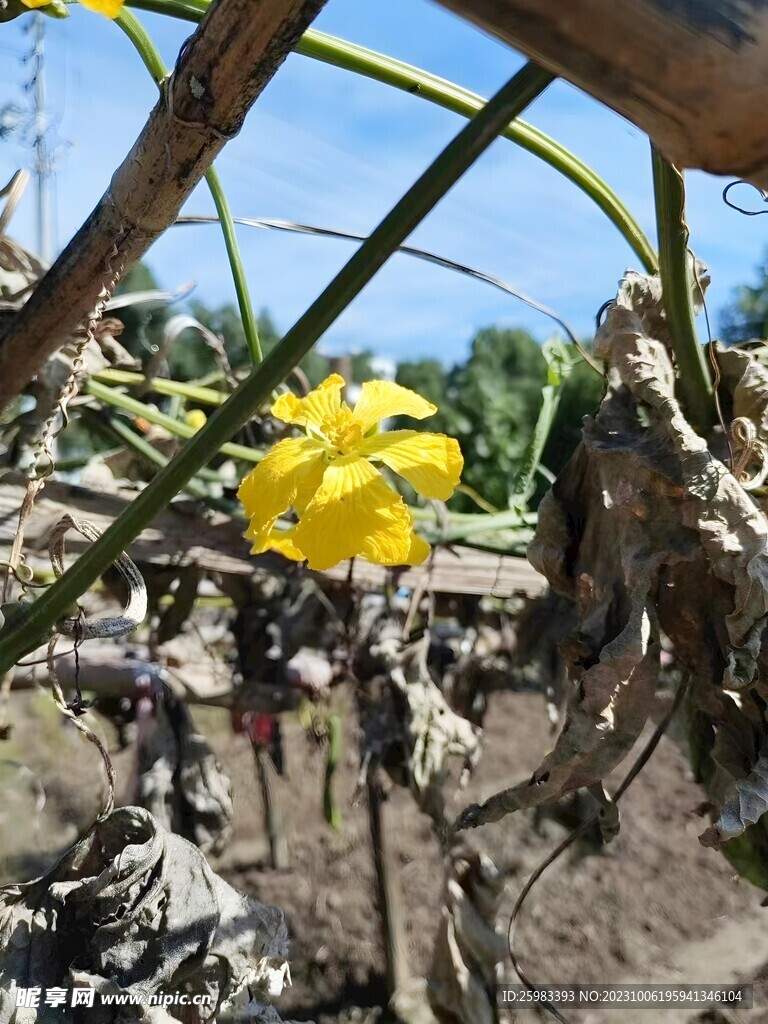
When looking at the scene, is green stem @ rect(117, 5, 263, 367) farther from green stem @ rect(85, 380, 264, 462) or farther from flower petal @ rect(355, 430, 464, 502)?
green stem @ rect(85, 380, 264, 462)

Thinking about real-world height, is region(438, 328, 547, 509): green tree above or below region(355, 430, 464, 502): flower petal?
above

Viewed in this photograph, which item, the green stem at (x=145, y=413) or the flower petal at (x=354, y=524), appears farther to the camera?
the green stem at (x=145, y=413)

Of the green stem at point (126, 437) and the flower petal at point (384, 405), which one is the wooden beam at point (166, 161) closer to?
the flower petal at point (384, 405)

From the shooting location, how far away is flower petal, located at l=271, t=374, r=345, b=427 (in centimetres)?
57

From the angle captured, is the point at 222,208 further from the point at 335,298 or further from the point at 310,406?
the point at 335,298

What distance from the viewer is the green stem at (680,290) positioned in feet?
1.52

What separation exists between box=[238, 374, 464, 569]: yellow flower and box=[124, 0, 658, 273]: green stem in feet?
0.60

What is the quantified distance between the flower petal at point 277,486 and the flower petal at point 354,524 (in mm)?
16

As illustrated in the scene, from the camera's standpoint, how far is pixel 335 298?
332 millimetres

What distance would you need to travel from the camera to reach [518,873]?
1884 millimetres

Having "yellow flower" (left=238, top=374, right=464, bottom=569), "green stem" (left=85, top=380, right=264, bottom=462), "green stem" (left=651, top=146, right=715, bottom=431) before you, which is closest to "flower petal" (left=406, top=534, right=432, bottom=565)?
"yellow flower" (left=238, top=374, right=464, bottom=569)

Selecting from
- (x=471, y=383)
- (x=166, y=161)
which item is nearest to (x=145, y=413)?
(x=166, y=161)

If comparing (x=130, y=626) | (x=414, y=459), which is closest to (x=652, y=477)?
(x=414, y=459)

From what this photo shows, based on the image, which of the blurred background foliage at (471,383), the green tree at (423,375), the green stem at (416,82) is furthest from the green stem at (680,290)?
the green tree at (423,375)
